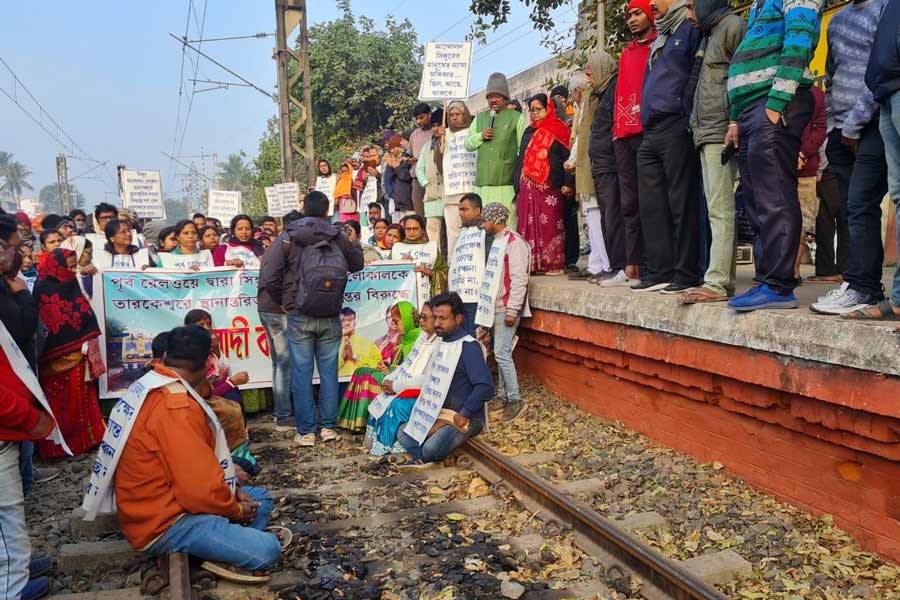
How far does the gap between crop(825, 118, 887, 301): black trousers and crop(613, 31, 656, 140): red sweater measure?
6.64 ft

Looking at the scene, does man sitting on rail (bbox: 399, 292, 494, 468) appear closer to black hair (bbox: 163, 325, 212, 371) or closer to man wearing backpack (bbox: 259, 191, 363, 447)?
man wearing backpack (bbox: 259, 191, 363, 447)

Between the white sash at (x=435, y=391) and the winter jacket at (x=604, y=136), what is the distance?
2.18 m

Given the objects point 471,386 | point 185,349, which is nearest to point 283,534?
point 185,349

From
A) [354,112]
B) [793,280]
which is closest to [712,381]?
[793,280]

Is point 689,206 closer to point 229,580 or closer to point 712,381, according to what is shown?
point 712,381

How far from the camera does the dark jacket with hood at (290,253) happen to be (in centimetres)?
652

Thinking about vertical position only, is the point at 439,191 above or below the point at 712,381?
above

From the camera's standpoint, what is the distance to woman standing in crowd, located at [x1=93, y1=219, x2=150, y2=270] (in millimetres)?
7699

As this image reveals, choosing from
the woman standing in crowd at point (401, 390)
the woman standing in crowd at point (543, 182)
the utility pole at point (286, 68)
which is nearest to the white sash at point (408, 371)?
the woman standing in crowd at point (401, 390)

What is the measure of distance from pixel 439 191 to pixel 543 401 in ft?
13.1

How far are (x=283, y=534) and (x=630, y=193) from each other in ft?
13.0

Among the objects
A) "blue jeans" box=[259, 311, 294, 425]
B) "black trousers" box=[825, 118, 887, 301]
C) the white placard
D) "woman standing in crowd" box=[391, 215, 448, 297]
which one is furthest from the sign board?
"black trousers" box=[825, 118, 887, 301]

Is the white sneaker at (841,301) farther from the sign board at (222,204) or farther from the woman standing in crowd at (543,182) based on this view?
the sign board at (222,204)

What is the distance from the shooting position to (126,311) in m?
7.34
